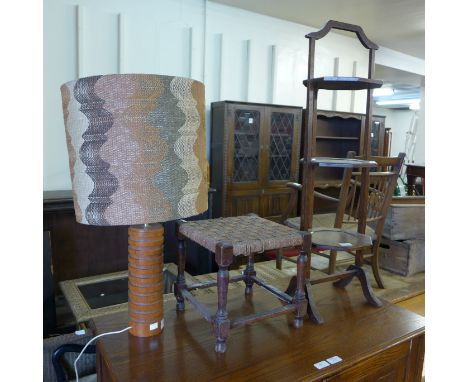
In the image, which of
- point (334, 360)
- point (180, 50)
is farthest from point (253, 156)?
point (334, 360)

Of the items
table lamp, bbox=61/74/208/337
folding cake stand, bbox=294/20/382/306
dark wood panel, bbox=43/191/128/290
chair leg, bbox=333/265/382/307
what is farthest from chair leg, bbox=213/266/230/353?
dark wood panel, bbox=43/191/128/290

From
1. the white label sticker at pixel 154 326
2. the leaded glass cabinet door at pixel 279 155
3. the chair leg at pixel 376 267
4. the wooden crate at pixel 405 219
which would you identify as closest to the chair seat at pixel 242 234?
the white label sticker at pixel 154 326

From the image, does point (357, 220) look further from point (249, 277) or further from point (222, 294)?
point (222, 294)

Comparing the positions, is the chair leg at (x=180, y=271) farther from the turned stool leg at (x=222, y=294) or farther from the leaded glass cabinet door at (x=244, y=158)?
the leaded glass cabinet door at (x=244, y=158)

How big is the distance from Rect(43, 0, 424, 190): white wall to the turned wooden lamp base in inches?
93.4

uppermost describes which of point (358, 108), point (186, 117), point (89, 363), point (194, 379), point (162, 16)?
point (162, 16)

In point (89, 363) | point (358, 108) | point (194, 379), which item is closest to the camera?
point (194, 379)

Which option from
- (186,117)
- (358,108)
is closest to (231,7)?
(358,108)

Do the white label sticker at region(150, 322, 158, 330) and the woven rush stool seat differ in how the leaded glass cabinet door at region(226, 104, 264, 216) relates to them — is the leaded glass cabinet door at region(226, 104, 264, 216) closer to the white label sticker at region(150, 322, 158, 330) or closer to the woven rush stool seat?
the woven rush stool seat

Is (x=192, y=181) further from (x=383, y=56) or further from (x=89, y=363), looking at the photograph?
(x=383, y=56)

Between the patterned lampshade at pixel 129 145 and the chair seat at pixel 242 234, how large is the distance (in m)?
0.18

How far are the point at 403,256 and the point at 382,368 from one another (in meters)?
2.50
